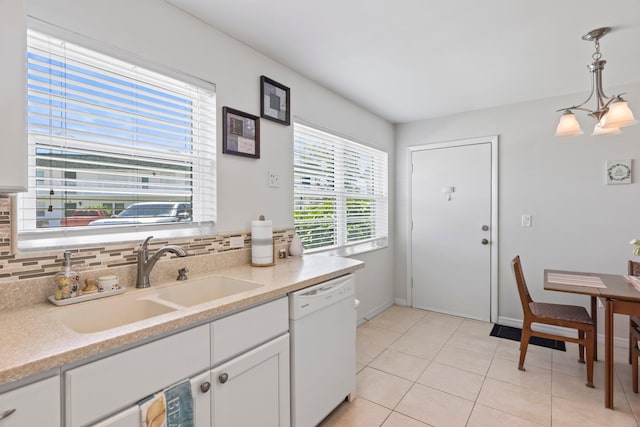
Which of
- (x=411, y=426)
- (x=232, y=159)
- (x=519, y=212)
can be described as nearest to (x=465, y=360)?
(x=411, y=426)

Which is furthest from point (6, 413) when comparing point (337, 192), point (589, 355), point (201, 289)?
point (589, 355)

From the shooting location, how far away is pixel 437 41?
2.07m

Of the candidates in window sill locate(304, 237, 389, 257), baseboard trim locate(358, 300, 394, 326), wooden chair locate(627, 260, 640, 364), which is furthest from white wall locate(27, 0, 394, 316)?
wooden chair locate(627, 260, 640, 364)

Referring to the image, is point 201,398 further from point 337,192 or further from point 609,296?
point 609,296

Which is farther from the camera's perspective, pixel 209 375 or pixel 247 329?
pixel 247 329

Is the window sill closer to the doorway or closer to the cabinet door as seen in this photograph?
the doorway

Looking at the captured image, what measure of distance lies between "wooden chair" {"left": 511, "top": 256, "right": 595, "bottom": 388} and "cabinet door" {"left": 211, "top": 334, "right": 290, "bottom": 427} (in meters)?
1.88

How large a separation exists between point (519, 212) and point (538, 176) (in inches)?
15.6

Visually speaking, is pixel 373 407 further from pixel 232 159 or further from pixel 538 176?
pixel 538 176

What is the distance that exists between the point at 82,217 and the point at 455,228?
11.3ft

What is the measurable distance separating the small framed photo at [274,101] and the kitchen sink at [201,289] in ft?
3.87

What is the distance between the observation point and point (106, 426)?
3.03 feet

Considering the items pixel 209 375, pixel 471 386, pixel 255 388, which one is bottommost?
pixel 471 386

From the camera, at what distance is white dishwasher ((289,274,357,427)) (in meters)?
1.62
